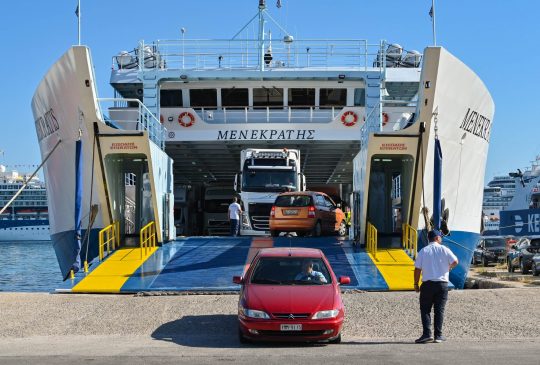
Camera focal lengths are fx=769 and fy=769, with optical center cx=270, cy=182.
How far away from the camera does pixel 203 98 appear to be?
24844 millimetres

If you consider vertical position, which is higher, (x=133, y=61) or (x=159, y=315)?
(x=133, y=61)

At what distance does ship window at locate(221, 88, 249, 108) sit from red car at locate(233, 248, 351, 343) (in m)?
14.2

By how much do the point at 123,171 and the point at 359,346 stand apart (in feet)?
36.4

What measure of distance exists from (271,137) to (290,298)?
14.3 meters

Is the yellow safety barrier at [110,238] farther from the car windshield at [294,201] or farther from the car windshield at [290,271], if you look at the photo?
the car windshield at [290,271]

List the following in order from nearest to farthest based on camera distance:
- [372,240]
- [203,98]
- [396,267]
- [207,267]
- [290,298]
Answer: [290,298] → [396,267] → [207,267] → [372,240] → [203,98]

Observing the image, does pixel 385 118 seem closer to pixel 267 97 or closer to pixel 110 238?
pixel 267 97

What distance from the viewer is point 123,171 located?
19.6 meters

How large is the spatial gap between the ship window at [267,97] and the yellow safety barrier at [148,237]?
7336 millimetres

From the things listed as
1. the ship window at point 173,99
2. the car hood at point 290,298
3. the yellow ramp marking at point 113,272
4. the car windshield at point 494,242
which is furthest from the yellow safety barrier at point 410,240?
the car windshield at point 494,242

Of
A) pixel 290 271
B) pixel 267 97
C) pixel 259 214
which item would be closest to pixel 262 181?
pixel 259 214

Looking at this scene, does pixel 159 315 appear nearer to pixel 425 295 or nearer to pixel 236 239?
pixel 425 295

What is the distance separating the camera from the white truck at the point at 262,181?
79.1 ft

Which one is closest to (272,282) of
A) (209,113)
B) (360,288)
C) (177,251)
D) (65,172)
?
(360,288)
